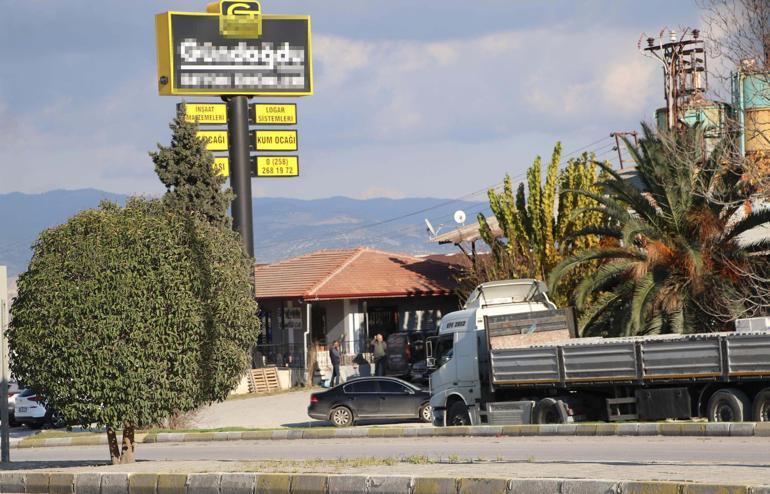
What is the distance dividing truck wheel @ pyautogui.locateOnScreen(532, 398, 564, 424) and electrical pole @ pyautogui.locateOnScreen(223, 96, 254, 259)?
17.9 m

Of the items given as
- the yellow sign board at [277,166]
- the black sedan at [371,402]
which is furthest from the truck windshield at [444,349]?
the yellow sign board at [277,166]

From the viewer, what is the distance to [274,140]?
4284 centimetres

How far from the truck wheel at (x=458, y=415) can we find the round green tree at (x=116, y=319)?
10.6 meters

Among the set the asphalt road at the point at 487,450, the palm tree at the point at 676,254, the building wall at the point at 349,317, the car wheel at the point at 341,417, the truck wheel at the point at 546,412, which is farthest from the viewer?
the building wall at the point at 349,317

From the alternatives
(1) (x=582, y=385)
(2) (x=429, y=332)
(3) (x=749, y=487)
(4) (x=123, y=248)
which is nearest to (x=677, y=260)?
(1) (x=582, y=385)

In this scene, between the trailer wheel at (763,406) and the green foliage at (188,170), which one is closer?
the trailer wheel at (763,406)

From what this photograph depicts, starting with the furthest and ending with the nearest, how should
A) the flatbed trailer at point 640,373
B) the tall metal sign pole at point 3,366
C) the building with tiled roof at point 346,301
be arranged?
1. the building with tiled roof at point 346,301
2. the flatbed trailer at point 640,373
3. the tall metal sign pole at point 3,366

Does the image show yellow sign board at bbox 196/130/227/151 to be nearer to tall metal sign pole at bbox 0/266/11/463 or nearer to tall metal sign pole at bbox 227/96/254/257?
tall metal sign pole at bbox 227/96/254/257

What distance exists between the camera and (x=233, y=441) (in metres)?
29.8

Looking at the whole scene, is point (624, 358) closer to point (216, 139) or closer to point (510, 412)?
point (510, 412)

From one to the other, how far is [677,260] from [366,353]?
1974 centimetres

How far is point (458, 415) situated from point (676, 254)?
822 centimetres

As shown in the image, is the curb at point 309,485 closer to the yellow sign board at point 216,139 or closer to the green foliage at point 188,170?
the green foliage at point 188,170

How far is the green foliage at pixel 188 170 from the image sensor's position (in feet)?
116
